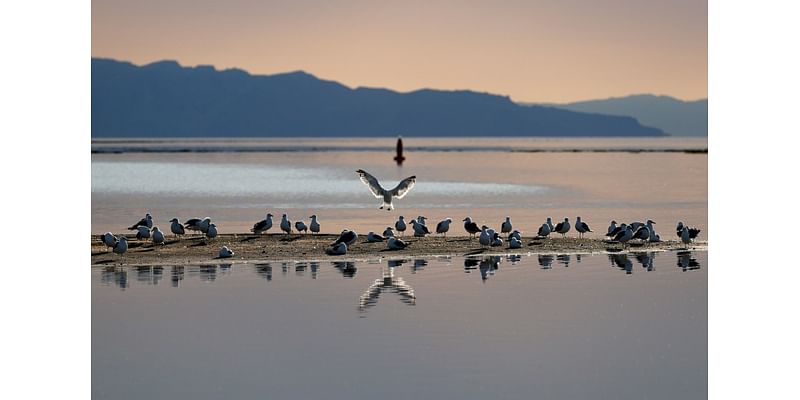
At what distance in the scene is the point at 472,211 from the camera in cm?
3409

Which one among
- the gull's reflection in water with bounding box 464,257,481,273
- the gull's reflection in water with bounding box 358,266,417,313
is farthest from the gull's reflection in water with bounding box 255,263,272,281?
the gull's reflection in water with bounding box 464,257,481,273

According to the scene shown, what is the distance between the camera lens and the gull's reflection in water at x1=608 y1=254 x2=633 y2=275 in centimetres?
2070

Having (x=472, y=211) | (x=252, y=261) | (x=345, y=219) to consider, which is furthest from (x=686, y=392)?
(x=472, y=211)

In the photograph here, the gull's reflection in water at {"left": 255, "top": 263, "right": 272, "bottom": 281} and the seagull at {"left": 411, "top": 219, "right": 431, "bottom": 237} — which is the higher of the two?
the seagull at {"left": 411, "top": 219, "right": 431, "bottom": 237}

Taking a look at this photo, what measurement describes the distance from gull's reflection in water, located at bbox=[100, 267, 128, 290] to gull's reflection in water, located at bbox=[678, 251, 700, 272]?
907 centimetres

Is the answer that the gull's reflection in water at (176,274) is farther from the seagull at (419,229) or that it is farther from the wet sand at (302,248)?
the seagull at (419,229)

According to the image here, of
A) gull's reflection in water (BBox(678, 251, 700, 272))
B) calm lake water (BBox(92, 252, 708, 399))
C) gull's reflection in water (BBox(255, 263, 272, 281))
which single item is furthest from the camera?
gull's reflection in water (BBox(678, 251, 700, 272))

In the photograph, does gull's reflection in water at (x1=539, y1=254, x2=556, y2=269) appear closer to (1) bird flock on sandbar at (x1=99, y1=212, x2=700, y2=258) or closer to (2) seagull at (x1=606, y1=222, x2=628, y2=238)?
(1) bird flock on sandbar at (x1=99, y1=212, x2=700, y2=258)

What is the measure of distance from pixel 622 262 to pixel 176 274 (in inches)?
302

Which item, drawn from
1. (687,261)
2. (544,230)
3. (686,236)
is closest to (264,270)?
(544,230)
